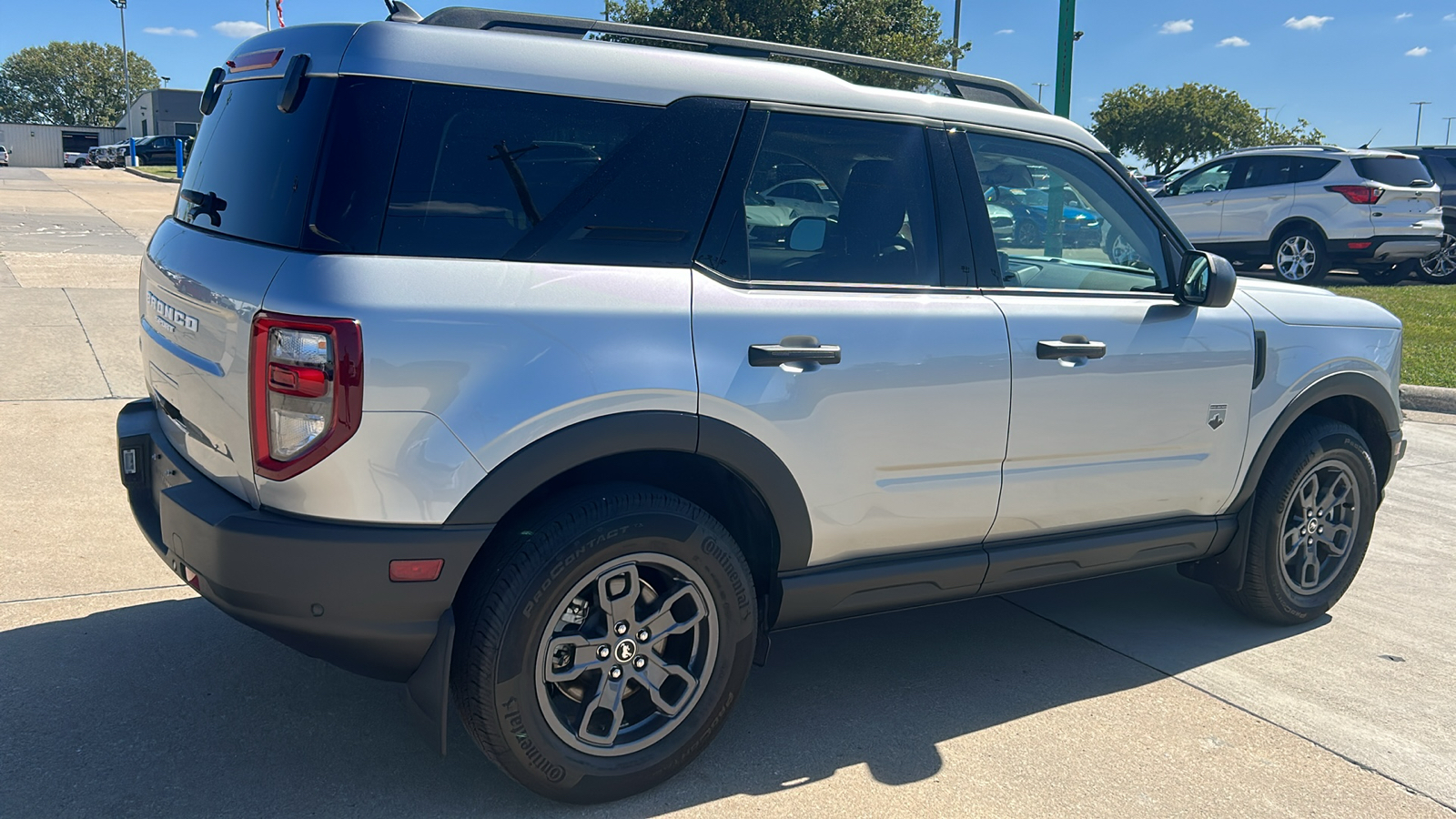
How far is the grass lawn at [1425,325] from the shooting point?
9.54m

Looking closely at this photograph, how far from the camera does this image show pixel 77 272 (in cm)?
1170

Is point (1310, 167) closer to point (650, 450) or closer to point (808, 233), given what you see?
point (808, 233)

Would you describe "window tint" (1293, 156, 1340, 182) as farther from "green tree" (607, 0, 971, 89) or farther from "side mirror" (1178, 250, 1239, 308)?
"green tree" (607, 0, 971, 89)

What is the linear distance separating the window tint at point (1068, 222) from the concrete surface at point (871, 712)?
138cm

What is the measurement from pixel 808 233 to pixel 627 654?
129 centimetres

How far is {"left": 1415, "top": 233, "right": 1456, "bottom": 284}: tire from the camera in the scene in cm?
1576

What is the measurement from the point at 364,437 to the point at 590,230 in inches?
30.2

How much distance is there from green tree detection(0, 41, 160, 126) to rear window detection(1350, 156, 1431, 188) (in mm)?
120713

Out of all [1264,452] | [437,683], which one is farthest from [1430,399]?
[437,683]

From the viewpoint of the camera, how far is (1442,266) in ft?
52.3

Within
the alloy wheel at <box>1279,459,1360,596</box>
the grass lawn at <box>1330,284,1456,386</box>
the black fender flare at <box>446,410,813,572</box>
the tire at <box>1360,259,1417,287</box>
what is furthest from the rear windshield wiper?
the tire at <box>1360,259,1417,287</box>

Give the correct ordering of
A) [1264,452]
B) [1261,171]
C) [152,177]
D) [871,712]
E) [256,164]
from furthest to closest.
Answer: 1. [152,177]
2. [1261,171]
3. [1264,452]
4. [871,712]
5. [256,164]

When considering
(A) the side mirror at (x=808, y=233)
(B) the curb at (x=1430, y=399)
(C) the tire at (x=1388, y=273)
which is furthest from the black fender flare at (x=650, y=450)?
(C) the tire at (x=1388, y=273)

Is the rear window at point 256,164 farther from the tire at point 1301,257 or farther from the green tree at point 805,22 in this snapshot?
the green tree at point 805,22
